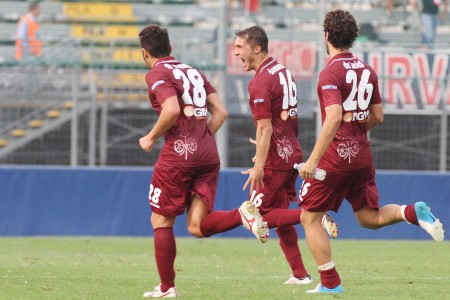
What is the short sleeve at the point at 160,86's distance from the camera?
27.0ft

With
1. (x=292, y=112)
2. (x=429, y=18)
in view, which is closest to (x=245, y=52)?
(x=292, y=112)

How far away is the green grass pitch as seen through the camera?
8.83m

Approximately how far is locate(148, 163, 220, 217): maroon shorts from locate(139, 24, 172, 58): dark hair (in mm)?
854

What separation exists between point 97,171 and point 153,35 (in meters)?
7.61

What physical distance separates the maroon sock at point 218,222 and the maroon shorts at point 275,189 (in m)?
0.75

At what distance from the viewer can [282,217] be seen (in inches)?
358

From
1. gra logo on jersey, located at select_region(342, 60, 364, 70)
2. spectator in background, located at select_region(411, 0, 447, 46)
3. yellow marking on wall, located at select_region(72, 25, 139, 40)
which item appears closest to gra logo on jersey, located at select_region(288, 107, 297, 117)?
gra logo on jersey, located at select_region(342, 60, 364, 70)

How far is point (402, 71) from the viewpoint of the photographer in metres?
17.0

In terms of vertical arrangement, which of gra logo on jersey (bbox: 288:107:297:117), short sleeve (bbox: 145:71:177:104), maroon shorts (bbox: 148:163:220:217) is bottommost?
maroon shorts (bbox: 148:163:220:217)

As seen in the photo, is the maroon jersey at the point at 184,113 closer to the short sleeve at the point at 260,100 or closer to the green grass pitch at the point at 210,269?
the short sleeve at the point at 260,100

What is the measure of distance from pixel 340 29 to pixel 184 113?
133cm

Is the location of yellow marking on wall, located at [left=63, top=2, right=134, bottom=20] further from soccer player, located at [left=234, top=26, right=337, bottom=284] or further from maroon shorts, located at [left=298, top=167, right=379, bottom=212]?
maroon shorts, located at [left=298, top=167, right=379, bottom=212]

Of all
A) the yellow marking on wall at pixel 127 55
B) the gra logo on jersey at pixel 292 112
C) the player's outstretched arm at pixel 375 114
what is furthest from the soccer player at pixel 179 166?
the yellow marking on wall at pixel 127 55

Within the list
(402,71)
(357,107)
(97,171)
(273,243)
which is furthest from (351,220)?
(357,107)
